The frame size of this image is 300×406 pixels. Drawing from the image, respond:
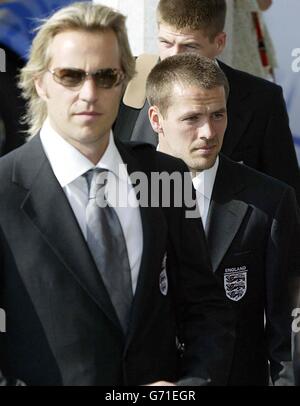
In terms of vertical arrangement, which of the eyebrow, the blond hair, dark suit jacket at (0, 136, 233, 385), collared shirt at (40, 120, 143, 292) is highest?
the blond hair

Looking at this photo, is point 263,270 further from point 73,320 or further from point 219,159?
point 73,320

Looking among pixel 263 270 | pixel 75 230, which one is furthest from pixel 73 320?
pixel 263 270

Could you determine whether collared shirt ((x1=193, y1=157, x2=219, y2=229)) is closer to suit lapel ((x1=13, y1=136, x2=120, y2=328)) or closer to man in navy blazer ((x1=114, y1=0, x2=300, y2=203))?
man in navy blazer ((x1=114, y1=0, x2=300, y2=203))

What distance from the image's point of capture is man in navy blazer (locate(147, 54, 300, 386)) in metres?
4.41

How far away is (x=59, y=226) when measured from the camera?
3475 mm

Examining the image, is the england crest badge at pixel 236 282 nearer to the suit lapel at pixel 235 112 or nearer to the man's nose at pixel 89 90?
the man's nose at pixel 89 90

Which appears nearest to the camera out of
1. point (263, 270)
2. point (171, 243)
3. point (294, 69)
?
point (171, 243)

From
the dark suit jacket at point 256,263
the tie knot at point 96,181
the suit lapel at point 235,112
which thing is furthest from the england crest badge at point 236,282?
the suit lapel at point 235,112

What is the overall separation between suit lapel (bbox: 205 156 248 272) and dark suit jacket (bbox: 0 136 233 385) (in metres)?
0.83

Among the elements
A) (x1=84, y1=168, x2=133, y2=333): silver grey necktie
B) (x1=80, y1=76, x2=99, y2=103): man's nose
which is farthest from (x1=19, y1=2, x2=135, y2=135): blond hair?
(x1=84, y1=168, x2=133, y2=333): silver grey necktie

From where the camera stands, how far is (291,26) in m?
7.78

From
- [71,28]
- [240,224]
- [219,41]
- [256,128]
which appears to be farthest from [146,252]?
[219,41]

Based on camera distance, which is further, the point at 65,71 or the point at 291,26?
the point at 291,26

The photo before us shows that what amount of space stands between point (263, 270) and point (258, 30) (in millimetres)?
3625
